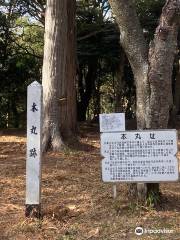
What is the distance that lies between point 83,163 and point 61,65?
99.7 inches

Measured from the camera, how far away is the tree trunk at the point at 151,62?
585 cm

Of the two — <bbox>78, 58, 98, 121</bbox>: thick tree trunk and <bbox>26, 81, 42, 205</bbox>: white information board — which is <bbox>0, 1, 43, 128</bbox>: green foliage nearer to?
<bbox>78, 58, 98, 121</bbox>: thick tree trunk

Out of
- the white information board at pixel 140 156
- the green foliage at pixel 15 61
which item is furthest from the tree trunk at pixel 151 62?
the green foliage at pixel 15 61

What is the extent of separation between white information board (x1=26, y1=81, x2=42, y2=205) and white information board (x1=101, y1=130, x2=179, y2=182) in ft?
2.72

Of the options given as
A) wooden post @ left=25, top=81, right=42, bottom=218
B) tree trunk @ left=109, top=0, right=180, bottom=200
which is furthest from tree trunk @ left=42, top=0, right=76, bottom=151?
wooden post @ left=25, top=81, right=42, bottom=218

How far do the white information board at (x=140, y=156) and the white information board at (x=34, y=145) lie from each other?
32.6 inches

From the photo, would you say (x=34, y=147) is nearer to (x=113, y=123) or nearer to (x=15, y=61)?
(x=113, y=123)

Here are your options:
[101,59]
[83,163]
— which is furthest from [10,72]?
[83,163]

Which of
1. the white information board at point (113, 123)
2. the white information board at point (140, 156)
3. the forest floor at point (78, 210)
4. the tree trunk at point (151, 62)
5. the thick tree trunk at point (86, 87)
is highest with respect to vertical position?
the thick tree trunk at point (86, 87)

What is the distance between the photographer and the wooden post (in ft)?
18.6

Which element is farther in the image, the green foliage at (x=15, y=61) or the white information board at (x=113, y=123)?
the green foliage at (x=15, y=61)

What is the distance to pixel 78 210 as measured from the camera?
6121 millimetres

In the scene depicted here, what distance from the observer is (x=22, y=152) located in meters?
11.3

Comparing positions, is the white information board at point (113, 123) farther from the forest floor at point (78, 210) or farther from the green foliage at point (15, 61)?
the green foliage at point (15, 61)
